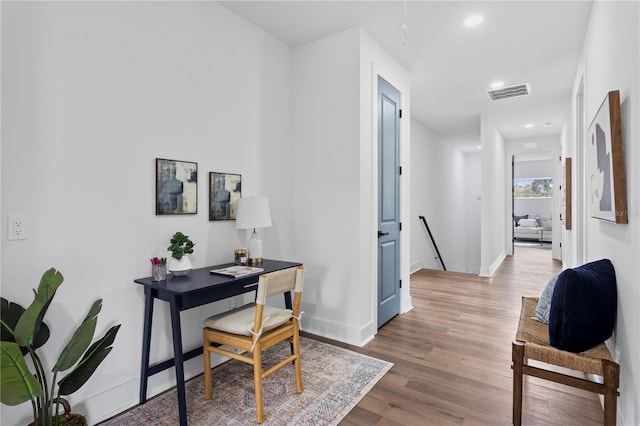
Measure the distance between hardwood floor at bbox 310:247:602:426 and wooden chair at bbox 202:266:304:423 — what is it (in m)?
0.55

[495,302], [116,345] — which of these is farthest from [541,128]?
[116,345]

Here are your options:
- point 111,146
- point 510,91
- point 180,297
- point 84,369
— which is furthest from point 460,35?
point 84,369

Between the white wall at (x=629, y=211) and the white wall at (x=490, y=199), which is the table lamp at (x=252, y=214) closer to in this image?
the white wall at (x=629, y=211)

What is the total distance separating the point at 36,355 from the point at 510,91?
5453 mm

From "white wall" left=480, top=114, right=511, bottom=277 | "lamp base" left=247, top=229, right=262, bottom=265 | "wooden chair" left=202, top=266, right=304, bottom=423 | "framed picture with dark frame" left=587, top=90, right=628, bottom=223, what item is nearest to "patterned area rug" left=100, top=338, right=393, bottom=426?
"wooden chair" left=202, top=266, right=304, bottom=423

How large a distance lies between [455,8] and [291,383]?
3.10m

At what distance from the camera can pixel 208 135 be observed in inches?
98.5

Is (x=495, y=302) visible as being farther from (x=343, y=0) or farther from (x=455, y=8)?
(x=343, y=0)

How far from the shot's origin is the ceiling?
2.65 m

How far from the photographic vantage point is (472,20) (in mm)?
2824

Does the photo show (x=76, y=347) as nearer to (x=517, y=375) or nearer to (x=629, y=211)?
(x=517, y=375)

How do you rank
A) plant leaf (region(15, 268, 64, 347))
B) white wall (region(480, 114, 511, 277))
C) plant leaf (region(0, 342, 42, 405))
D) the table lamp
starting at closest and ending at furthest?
plant leaf (region(0, 342, 42, 405)), plant leaf (region(15, 268, 64, 347)), the table lamp, white wall (region(480, 114, 511, 277))

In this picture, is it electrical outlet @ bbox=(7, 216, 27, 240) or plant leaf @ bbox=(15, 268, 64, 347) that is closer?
plant leaf @ bbox=(15, 268, 64, 347)

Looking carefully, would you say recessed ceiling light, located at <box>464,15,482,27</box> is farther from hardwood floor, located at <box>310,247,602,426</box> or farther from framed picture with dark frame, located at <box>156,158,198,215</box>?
hardwood floor, located at <box>310,247,602,426</box>
